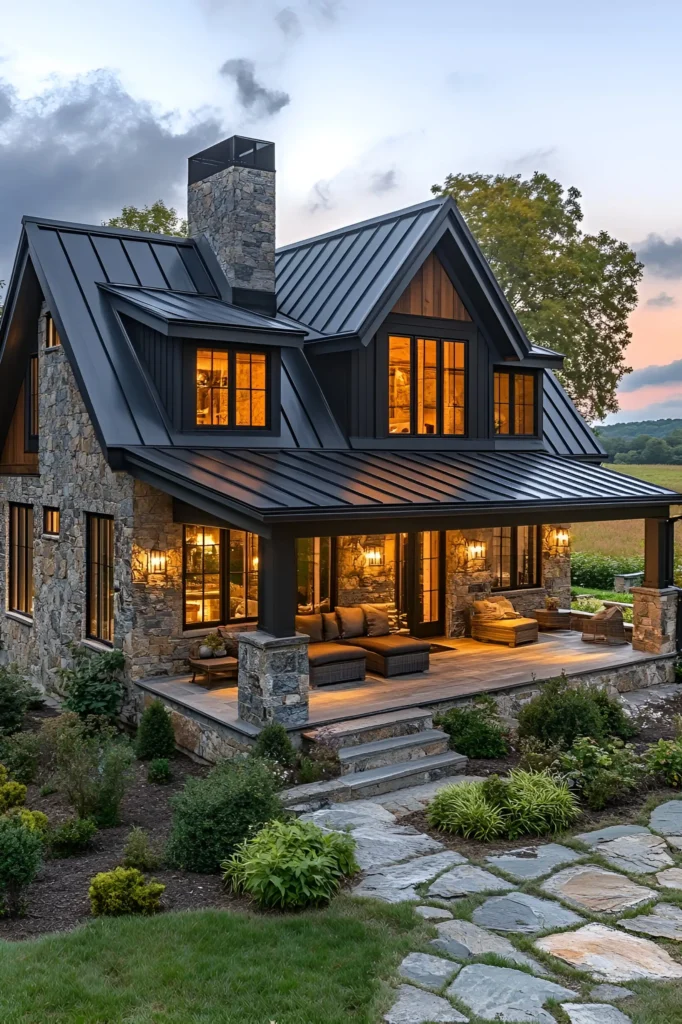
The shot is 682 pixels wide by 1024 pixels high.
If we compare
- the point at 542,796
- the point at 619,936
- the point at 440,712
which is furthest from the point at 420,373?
the point at 619,936

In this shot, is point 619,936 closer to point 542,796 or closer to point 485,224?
point 542,796

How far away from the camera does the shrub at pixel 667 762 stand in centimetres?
1012

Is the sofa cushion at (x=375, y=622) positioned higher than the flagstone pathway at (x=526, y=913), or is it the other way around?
the sofa cushion at (x=375, y=622)

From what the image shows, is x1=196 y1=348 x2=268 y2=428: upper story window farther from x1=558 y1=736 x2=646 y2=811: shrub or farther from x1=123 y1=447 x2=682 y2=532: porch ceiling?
x1=558 y1=736 x2=646 y2=811: shrub

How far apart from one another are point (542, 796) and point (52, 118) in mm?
56760

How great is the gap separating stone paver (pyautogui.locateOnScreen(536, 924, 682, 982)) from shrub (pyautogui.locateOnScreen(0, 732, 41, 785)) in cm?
673

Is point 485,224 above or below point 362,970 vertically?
above

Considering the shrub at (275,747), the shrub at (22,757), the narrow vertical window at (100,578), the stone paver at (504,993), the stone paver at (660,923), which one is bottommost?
the stone paver at (660,923)

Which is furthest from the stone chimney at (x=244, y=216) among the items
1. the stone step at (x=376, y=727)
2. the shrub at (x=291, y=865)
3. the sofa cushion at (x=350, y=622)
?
the shrub at (x=291, y=865)

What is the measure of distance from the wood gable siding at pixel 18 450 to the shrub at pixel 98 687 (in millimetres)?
4782

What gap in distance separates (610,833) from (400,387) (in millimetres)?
8629

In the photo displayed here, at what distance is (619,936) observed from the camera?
21.6 feet

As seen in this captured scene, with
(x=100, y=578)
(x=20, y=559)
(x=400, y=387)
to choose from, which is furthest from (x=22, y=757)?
(x=400, y=387)

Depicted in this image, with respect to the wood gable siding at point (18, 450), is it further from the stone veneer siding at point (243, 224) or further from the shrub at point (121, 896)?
the shrub at point (121, 896)
